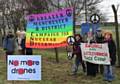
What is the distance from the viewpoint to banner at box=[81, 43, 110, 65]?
13.6 meters

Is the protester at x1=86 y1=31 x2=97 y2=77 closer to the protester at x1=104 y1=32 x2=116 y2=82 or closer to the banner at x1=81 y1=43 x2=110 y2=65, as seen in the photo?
the banner at x1=81 y1=43 x2=110 y2=65

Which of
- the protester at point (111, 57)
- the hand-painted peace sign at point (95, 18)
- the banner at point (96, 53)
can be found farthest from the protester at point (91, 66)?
the protester at point (111, 57)

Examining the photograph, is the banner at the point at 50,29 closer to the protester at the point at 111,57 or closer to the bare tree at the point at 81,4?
the protester at the point at 111,57

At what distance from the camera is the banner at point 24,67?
41.1ft

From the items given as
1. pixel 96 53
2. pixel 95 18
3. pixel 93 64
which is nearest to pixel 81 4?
pixel 95 18

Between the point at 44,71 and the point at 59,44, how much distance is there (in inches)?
48.4

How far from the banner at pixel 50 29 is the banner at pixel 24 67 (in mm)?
3567

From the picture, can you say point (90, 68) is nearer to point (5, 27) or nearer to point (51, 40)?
point (51, 40)

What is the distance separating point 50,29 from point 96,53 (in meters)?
3.13

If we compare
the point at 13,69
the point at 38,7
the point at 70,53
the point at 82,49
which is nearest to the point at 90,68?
the point at 82,49

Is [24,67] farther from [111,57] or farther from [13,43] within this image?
[13,43]

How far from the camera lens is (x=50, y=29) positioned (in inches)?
661

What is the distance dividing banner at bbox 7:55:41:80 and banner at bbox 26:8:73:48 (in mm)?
3567

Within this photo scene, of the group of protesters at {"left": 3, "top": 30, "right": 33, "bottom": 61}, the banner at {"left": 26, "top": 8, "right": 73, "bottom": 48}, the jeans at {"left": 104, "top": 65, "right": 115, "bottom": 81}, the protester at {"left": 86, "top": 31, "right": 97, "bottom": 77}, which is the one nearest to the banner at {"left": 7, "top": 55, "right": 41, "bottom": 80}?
the jeans at {"left": 104, "top": 65, "right": 115, "bottom": 81}
